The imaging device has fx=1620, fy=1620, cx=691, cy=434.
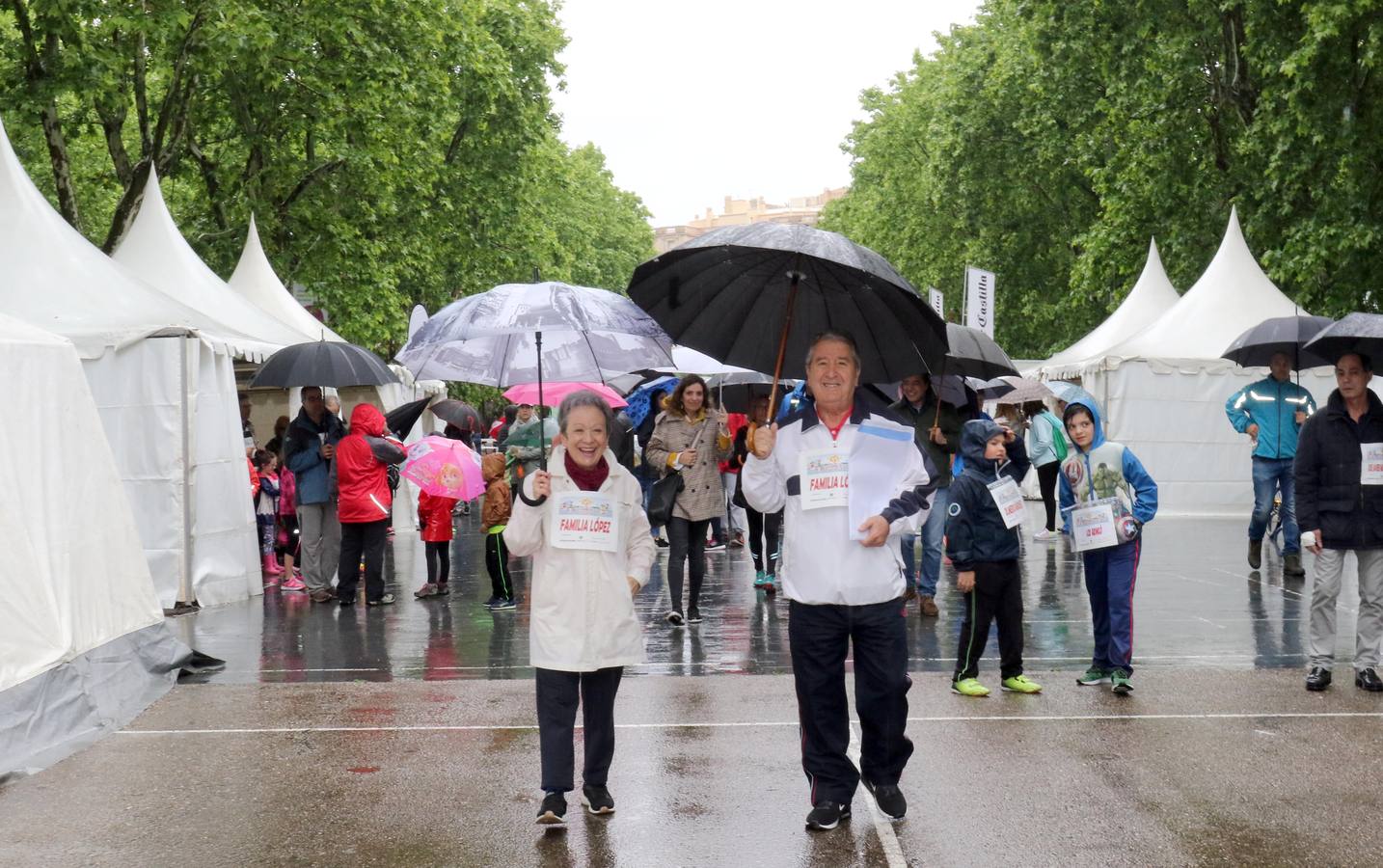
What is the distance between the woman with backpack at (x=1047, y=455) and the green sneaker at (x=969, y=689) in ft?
37.0

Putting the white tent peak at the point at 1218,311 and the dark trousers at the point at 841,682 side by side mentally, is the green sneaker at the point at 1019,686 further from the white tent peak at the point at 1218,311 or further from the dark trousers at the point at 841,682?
the white tent peak at the point at 1218,311

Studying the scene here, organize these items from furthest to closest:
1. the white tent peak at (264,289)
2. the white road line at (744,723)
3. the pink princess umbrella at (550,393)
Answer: the white tent peak at (264,289)
the pink princess umbrella at (550,393)
the white road line at (744,723)

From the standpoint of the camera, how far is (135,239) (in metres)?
19.1

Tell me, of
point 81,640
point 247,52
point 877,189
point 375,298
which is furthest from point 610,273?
point 81,640

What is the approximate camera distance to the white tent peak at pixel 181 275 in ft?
58.3

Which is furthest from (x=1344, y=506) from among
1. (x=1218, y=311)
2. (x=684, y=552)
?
(x=1218, y=311)

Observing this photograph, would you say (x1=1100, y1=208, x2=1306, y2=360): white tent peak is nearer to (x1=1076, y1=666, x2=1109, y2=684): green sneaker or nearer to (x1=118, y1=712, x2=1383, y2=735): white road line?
(x1=1076, y1=666, x2=1109, y2=684): green sneaker

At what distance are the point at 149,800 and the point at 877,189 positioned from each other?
5125 centimetres

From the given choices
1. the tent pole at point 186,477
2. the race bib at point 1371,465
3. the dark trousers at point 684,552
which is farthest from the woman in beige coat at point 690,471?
the race bib at point 1371,465

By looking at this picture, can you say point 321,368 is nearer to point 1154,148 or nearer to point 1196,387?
point 1196,387

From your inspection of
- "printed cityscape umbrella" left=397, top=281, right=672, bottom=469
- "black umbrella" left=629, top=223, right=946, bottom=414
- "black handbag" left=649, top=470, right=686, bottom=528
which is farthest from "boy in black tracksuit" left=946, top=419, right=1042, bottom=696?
"black handbag" left=649, top=470, right=686, bottom=528

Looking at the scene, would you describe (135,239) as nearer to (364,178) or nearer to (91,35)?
(91,35)

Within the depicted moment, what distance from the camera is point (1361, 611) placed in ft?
29.4

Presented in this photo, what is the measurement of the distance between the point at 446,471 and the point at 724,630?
3682mm
